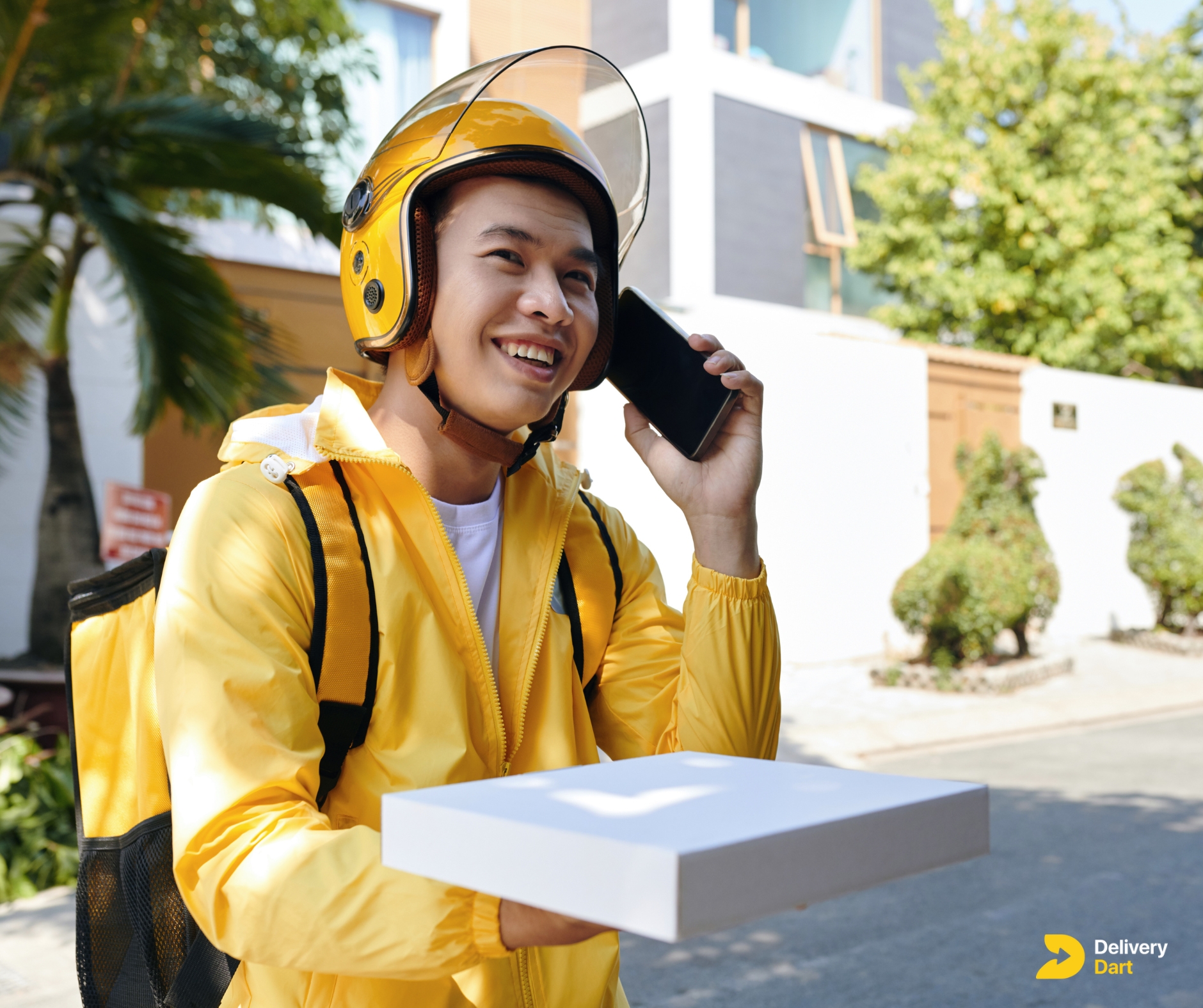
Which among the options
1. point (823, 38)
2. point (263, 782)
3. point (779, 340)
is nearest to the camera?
point (263, 782)

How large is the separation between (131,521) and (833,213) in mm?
14070

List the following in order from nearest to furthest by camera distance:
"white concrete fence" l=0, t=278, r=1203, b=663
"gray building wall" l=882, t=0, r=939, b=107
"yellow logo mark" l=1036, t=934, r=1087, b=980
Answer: "yellow logo mark" l=1036, t=934, r=1087, b=980 → "white concrete fence" l=0, t=278, r=1203, b=663 → "gray building wall" l=882, t=0, r=939, b=107

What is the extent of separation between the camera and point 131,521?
251 inches

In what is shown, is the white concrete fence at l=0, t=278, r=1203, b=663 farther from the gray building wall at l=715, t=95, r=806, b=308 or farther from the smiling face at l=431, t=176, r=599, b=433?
the smiling face at l=431, t=176, r=599, b=433

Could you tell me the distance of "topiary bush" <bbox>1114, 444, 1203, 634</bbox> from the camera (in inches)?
520

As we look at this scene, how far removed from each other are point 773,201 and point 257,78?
9.48 m

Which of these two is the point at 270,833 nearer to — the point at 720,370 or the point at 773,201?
the point at 720,370

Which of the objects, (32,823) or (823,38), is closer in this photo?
(32,823)

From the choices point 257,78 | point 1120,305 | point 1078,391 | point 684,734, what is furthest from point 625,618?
point 1120,305

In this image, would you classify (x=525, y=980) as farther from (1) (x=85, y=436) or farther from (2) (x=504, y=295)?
(1) (x=85, y=436)

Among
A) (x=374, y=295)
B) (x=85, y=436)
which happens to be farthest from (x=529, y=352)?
(x=85, y=436)

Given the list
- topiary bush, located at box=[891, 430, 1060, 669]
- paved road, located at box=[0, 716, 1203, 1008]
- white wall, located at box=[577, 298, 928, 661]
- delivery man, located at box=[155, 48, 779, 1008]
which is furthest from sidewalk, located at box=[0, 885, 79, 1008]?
topiary bush, located at box=[891, 430, 1060, 669]

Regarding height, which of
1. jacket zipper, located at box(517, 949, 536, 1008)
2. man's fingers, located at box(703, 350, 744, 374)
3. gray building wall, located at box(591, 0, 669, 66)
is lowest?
jacket zipper, located at box(517, 949, 536, 1008)

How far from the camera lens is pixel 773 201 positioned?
56.4 feet
